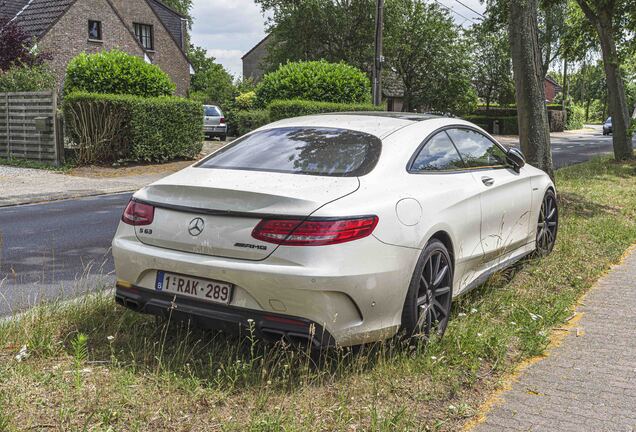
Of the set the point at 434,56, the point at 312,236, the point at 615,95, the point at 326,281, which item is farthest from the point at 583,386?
the point at 434,56

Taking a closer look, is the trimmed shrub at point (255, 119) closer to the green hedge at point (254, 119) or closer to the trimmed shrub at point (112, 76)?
the green hedge at point (254, 119)

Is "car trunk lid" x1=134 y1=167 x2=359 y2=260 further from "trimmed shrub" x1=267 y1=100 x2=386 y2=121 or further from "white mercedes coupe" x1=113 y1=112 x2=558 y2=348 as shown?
"trimmed shrub" x1=267 y1=100 x2=386 y2=121

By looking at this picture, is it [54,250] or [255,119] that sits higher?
[255,119]

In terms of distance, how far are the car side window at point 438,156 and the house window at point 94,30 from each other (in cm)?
3265

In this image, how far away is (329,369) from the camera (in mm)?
4023

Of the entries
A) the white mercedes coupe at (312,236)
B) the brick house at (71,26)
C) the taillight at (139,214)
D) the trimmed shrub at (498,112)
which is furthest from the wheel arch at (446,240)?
the trimmed shrub at (498,112)

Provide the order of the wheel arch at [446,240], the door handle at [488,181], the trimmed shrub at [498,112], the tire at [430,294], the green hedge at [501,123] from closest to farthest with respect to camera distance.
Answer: the tire at [430,294], the wheel arch at [446,240], the door handle at [488,181], the green hedge at [501,123], the trimmed shrub at [498,112]

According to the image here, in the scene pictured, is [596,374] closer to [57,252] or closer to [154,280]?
[154,280]

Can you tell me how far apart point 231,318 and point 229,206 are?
631 millimetres

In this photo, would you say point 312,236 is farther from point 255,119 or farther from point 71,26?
point 71,26

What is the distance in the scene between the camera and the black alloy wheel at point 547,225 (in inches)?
269

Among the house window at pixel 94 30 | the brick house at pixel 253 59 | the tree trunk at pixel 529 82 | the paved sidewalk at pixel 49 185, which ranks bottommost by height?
the paved sidewalk at pixel 49 185

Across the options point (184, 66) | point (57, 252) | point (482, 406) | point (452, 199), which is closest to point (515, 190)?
point (452, 199)

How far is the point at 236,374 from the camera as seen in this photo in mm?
3740
